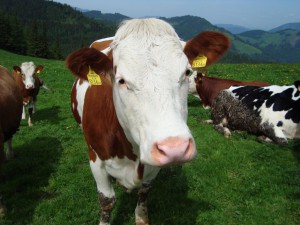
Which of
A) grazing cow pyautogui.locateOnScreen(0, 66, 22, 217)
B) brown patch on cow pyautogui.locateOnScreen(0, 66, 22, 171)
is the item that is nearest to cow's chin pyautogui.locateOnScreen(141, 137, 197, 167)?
grazing cow pyautogui.locateOnScreen(0, 66, 22, 217)

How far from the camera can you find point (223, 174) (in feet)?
20.7

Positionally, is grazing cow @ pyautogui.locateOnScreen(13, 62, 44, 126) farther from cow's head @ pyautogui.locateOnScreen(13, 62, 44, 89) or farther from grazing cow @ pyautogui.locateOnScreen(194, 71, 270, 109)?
grazing cow @ pyautogui.locateOnScreen(194, 71, 270, 109)

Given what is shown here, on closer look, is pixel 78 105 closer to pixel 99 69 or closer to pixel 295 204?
pixel 99 69

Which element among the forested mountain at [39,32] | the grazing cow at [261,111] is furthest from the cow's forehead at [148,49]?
the forested mountain at [39,32]

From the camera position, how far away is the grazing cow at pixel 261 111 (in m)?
7.88

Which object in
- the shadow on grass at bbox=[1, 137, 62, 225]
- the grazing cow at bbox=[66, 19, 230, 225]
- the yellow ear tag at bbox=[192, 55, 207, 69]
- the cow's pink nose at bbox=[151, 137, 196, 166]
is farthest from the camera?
the shadow on grass at bbox=[1, 137, 62, 225]

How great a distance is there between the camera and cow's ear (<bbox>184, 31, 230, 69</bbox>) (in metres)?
3.09

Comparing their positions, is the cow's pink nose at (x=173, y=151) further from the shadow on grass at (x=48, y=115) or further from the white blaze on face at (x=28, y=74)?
the white blaze on face at (x=28, y=74)

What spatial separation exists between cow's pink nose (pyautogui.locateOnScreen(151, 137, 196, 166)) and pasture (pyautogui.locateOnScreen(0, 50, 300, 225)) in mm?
2832

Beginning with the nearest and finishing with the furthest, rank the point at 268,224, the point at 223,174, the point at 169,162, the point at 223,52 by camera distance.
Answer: the point at 169,162 → the point at 223,52 → the point at 268,224 → the point at 223,174

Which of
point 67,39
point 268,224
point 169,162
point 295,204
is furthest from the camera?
point 67,39

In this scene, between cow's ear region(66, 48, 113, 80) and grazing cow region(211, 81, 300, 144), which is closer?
cow's ear region(66, 48, 113, 80)

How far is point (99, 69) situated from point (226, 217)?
3172mm

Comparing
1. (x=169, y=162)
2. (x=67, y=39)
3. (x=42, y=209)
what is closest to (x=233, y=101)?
(x=42, y=209)
